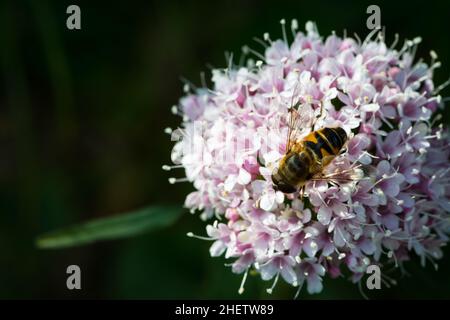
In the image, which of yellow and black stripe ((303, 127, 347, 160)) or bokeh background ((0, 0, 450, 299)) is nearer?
yellow and black stripe ((303, 127, 347, 160))

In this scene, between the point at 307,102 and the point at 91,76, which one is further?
the point at 91,76

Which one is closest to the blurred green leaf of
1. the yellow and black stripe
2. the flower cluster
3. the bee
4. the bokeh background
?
the flower cluster

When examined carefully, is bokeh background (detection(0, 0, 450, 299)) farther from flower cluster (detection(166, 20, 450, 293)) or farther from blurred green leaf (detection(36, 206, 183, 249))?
flower cluster (detection(166, 20, 450, 293))

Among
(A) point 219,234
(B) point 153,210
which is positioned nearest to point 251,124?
(A) point 219,234

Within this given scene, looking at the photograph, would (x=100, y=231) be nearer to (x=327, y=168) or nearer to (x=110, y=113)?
(x=327, y=168)

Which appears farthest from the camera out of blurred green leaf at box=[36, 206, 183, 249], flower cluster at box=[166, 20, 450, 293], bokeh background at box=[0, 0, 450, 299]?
bokeh background at box=[0, 0, 450, 299]

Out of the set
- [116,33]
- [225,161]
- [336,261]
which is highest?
[116,33]
